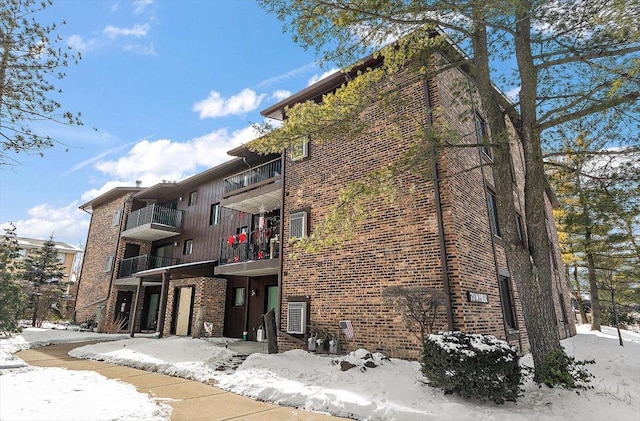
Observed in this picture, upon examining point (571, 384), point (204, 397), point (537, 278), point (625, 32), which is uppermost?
point (625, 32)

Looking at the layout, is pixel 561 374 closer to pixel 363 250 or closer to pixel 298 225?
pixel 363 250

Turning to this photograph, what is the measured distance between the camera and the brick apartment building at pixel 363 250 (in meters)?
8.27

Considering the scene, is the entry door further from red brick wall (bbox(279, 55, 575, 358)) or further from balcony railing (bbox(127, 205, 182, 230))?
red brick wall (bbox(279, 55, 575, 358))

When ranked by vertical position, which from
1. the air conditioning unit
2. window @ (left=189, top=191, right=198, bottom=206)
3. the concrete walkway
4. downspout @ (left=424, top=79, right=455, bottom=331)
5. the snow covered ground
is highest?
window @ (left=189, top=191, right=198, bottom=206)

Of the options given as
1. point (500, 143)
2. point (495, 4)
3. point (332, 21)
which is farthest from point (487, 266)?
point (332, 21)

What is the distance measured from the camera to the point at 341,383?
21.3 feet

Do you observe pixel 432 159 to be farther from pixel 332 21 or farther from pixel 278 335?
pixel 278 335

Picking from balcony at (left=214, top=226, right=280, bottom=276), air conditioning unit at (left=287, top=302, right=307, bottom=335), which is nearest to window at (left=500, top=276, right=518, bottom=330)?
air conditioning unit at (left=287, top=302, right=307, bottom=335)

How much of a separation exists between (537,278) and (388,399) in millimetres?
3649

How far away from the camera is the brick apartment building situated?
827 cm

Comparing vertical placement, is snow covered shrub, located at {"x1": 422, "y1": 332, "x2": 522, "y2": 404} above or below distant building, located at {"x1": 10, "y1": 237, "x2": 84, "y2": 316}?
below

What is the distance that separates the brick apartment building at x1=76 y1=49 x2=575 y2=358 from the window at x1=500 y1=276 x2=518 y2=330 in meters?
0.03

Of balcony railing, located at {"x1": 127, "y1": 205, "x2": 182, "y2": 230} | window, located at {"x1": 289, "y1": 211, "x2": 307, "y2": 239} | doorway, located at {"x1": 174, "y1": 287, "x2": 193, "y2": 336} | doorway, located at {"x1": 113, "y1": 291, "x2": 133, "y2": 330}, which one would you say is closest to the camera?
window, located at {"x1": 289, "y1": 211, "x2": 307, "y2": 239}

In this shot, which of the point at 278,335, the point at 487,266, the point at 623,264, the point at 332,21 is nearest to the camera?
the point at 332,21
